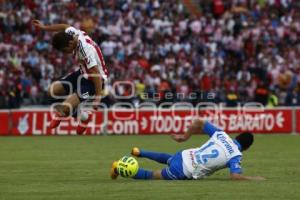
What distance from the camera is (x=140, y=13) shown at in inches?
1284

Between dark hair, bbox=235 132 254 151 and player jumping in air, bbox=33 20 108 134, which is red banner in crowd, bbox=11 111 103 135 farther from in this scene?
dark hair, bbox=235 132 254 151

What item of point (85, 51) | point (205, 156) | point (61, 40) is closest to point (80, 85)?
→ point (85, 51)

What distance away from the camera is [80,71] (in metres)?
15.9

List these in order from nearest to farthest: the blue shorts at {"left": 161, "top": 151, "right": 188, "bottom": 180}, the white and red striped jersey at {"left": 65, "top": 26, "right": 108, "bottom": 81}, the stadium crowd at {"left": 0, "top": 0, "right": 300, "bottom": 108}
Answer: the blue shorts at {"left": 161, "top": 151, "right": 188, "bottom": 180}
the white and red striped jersey at {"left": 65, "top": 26, "right": 108, "bottom": 81}
the stadium crowd at {"left": 0, "top": 0, "right": 300, "bottom": 108}

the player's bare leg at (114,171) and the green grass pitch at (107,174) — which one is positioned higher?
the player's bare leg at (114,171)

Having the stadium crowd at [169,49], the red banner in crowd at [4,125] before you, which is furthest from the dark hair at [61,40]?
the stadium crowd at [169,49]

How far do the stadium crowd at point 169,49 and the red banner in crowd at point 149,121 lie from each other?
63 cm

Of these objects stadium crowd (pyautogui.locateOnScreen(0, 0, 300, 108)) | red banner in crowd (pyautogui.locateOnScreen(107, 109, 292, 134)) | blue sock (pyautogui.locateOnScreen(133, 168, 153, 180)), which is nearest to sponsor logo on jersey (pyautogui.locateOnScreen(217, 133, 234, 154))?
blue sock (pyautogui.locateOnScreen(133, 168, 153, 180))

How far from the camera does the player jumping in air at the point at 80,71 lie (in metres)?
15.1

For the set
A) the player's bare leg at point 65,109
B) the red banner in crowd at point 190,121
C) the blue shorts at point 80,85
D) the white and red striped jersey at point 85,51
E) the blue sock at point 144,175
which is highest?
the white and red striped jersey at point 85,51

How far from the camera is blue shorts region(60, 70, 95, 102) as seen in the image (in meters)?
15.8

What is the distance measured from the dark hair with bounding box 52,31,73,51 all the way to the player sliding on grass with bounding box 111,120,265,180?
2616 mm

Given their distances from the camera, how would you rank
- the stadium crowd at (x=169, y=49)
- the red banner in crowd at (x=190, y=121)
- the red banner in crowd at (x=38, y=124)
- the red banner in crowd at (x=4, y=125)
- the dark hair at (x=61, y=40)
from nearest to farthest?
1. the dark hair at (x=61, y=40)
2. the red banner in crowd at (x=4, y=125)
3. the red banner in crowd at (x=38, y=124)
4. the red banner in crowd at (x=190, y=121)
5. the stadium crowd at (x=169, y=49)

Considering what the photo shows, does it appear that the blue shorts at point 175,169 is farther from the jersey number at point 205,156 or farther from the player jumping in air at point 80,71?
the player jumping in air at point 80,71
